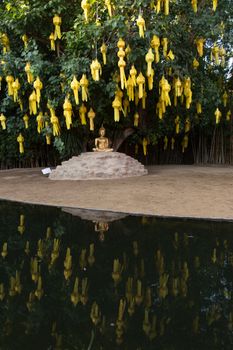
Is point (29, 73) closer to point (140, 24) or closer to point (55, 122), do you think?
point (55, 122)

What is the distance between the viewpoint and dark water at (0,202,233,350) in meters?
1.51

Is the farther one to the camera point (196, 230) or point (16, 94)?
point (16, 94)

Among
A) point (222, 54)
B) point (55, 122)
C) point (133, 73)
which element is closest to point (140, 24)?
point (133, 73)

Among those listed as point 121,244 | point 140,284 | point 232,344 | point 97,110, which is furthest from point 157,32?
point 232,344

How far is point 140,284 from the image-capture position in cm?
201

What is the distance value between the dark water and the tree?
151 inches

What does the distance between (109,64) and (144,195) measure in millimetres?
3136

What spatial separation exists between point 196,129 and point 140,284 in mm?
8768

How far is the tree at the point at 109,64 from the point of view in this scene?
253 inches

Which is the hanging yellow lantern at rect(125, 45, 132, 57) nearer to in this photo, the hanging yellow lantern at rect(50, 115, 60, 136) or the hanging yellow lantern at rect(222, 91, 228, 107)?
the hanging yellow lantern at rect(50, 115, 60, 136)

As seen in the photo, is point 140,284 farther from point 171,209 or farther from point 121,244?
point 171,209

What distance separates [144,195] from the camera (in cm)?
473

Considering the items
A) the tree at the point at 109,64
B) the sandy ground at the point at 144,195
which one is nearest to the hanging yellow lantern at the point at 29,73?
the tree at the point at 109,64

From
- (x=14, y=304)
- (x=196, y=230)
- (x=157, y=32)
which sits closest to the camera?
(x=14, y=304)
